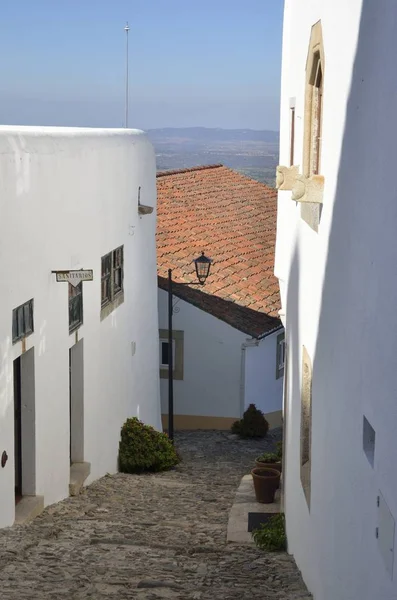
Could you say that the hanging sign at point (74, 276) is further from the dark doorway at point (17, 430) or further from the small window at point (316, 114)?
the small window at point (316, 114)

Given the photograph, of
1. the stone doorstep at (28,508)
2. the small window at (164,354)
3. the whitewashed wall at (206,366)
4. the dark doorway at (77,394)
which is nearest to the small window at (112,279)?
the dark doorway at (77,394)

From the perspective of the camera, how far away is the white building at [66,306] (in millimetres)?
10203

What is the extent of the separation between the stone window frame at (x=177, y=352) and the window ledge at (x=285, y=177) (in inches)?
460

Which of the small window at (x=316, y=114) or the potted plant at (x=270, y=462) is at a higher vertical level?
the small window at (x=316, y=114)

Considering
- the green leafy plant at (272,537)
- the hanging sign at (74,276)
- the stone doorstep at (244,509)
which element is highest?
the hanging sign at (74,276)

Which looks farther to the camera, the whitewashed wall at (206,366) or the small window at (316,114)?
the whitewashed wall at (206,366)

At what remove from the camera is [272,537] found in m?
10.3

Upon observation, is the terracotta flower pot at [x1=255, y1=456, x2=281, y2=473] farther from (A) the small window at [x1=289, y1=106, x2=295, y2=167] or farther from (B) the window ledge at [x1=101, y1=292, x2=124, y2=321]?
(A) the small window at [x1=289, y1=106, x2=295, y2=167]

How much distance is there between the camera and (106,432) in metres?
14.7

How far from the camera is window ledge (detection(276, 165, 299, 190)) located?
9648 millimetres

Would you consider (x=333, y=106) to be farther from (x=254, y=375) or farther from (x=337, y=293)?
(x=254, y=375)

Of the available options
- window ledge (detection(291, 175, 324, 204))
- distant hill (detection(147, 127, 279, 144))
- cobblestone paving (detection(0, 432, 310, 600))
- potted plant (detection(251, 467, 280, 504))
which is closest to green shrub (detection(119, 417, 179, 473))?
cobblestone paving (detection(0, 432, 310, 600))

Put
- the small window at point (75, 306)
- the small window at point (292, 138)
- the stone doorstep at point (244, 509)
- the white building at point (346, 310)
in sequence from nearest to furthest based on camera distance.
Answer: the white building at point (346, 310)
the stone doorstep at point (244, 509)
the small window at point (292, 138)
the small window at point (75, 306)

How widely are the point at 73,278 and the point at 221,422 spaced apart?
10611 mm
